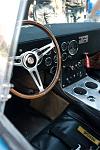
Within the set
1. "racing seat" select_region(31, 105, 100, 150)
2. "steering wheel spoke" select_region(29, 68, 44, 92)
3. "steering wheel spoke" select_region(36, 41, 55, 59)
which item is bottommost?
"racing seat" select_region(31, 105, 100, 150)

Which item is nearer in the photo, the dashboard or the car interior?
the car interior

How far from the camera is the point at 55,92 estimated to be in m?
1.98

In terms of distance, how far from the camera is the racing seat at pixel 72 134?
1761mm

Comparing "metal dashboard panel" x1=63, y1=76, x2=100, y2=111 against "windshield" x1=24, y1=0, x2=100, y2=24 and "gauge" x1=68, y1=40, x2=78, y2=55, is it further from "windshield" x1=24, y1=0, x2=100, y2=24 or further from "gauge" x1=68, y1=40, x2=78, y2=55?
"windshield" x1=24, y1=0, x2=100, y2=24

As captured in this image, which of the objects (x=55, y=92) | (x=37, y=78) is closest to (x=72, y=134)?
(x=55, y=92)

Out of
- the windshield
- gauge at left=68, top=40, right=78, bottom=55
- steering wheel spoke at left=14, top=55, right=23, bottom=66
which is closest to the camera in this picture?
steering wheel spoke at left=14, top=55, right=23, bottom=66

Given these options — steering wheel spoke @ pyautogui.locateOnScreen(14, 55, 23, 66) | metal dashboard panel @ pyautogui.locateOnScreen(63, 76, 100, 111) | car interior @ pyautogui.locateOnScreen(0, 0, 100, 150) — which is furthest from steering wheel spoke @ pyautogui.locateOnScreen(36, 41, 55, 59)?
metal dashboard panel @ pyautogui.locateOnScreen(63, 76, 100, 111)

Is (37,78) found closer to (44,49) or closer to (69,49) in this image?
(44,49)

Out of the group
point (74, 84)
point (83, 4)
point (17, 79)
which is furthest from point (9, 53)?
point (83, 4)

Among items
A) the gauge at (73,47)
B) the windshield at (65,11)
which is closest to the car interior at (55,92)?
the gauge at (73,47)

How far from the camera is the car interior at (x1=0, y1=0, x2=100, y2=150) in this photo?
1650 mm

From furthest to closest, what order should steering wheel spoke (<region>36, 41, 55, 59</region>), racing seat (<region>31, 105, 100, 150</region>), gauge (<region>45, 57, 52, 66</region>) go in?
1. gauge (<region>45, 57, 52, 66</region>)
2. racing seat (<region>31, 105, 100, 150</region>)
3. steering wheel spoke (<region>36, 41, 55, 59</region>)

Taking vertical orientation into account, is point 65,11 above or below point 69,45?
above

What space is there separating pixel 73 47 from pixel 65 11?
28.1 inches
